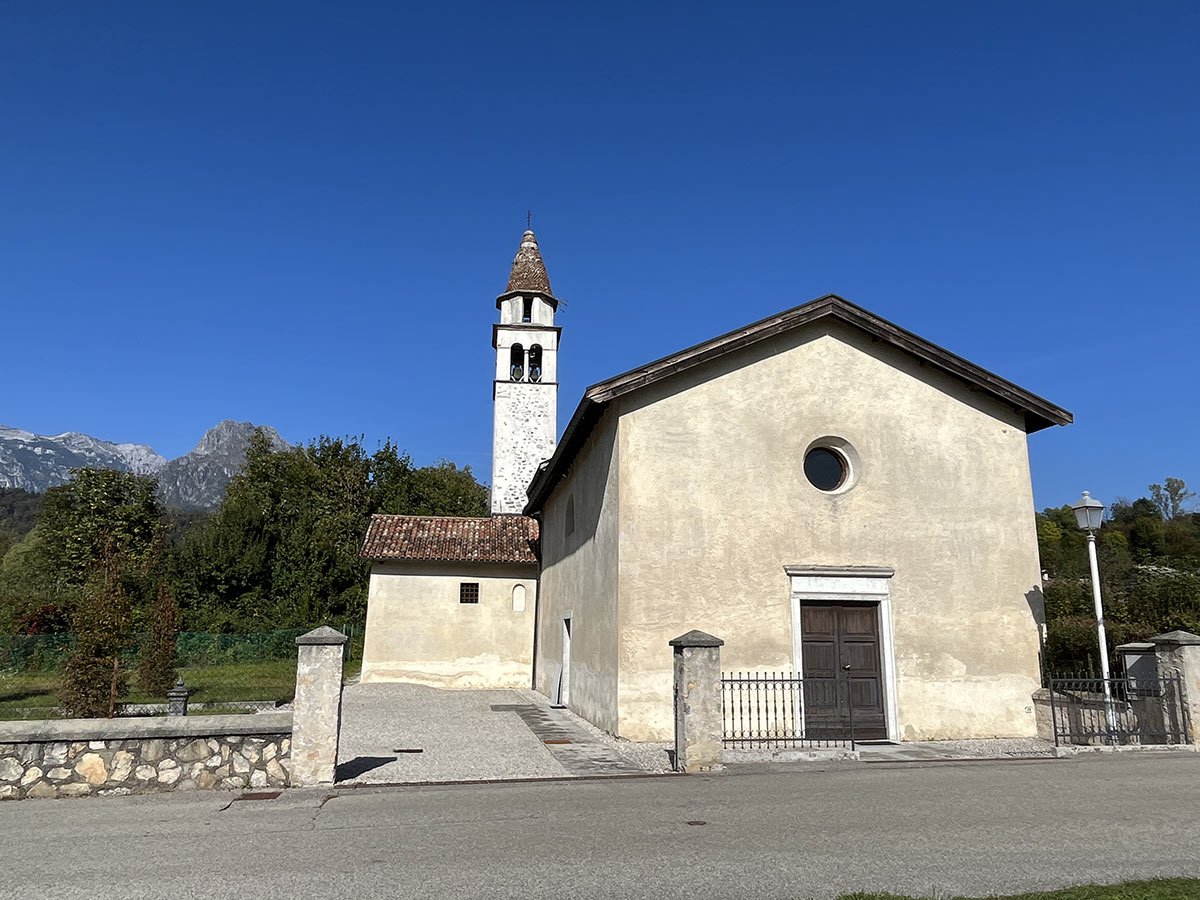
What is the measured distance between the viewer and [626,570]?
12.0 meters

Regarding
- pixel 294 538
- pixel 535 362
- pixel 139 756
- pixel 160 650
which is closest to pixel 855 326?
pixel 139 756

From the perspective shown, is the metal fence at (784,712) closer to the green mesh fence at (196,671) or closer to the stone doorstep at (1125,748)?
the stone doorstep at (1125,748)

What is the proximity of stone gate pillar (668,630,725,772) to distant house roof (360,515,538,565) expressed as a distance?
46.0ft

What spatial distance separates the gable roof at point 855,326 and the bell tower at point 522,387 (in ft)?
46.7

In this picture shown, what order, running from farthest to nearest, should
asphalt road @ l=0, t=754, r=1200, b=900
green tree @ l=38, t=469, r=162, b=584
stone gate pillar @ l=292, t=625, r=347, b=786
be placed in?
1. green tree @ l=38, t=469, r=162, b=584
2. stone gate pillar @ l=292, t=625, r=347, b=786
3. asphalt road @ l=0, t=754, r=1200, b=900

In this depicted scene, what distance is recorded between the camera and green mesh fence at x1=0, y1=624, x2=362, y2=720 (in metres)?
16.4

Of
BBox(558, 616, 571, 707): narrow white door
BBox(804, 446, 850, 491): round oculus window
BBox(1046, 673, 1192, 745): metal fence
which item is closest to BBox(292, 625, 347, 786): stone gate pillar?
BBox(804, 446, 850, 491): round oculus window

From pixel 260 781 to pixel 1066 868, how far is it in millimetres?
7660

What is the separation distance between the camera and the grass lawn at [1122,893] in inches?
180

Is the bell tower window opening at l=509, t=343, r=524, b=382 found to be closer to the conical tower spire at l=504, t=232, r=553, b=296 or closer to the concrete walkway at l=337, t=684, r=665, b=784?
the conical tower spire at l=504, t=232, r=553, b=296

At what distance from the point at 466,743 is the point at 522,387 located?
17.8 m

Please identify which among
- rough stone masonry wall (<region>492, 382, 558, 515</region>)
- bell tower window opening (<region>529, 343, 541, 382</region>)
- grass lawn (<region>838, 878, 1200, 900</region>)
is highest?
bell tower window opening (<region>529, 343, 541, 382</region>)

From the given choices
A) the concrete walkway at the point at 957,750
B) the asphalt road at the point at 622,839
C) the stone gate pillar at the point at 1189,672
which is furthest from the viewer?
Answer: the stone gate pillar at the point at 1189,672

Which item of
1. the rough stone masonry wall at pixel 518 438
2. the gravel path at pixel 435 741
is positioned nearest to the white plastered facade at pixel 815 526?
the gravel path at pixel 435 741
